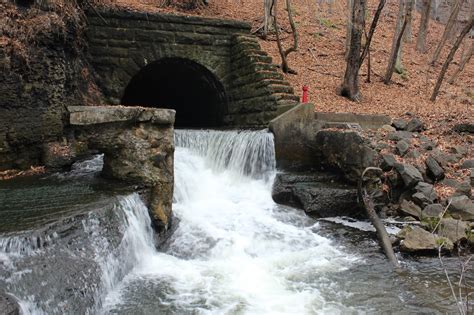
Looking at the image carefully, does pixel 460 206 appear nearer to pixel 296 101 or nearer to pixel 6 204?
pixel 296 101

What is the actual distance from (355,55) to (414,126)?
4.02 m

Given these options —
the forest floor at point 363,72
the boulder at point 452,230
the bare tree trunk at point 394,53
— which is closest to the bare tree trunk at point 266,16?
the forest floor at point 363,72

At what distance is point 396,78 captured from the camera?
17.6m

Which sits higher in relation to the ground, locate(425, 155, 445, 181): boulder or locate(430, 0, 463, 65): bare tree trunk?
locate(430, 0, 463, 65): bare tree trunk

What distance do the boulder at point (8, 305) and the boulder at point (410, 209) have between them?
295 inches

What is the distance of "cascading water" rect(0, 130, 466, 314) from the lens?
4.52m

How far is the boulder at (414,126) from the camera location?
1104 centimetres

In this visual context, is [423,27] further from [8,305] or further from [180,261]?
[8,305]

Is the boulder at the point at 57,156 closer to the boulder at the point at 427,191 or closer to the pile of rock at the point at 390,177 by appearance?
→ the pile of rock at the point at 390,177

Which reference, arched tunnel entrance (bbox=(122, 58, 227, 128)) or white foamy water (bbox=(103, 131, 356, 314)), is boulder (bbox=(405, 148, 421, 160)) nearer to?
white foamy water (bbox=(103, 131, 356, 314))

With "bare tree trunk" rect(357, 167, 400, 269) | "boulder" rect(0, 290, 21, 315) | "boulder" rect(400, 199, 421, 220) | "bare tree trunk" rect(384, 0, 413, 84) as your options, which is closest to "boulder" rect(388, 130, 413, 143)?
"bare tree trunk" rect(357, 167, 400, 269)

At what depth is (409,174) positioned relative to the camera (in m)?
8.89

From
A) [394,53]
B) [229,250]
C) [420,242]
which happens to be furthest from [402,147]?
[394,53]

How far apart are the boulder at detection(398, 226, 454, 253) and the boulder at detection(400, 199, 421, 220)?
4.80ft
